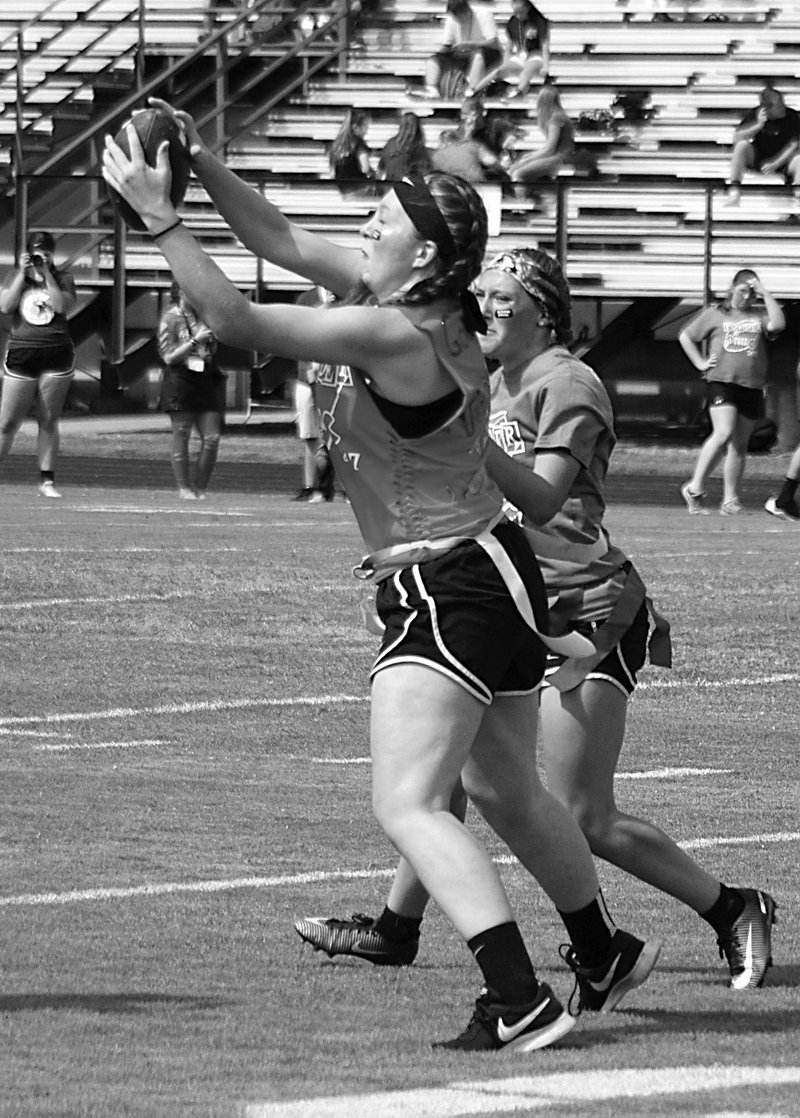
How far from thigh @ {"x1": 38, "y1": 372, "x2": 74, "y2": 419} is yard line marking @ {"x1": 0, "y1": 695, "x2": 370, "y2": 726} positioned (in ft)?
33.4

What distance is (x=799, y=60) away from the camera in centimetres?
3300

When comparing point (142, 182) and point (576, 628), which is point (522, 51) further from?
point (142, 182)

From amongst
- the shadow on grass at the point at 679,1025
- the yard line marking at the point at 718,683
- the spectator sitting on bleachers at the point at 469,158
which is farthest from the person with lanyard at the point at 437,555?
the spectator sitting on bleachers at the point at 469,158

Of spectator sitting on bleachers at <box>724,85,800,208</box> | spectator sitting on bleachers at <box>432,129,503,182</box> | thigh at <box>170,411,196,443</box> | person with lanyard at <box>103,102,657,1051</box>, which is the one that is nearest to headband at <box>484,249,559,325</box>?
person with lanyard at <box>103,102,657,1051</box>

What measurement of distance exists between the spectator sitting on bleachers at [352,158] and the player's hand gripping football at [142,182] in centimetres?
2570

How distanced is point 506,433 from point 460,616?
42.8 inches

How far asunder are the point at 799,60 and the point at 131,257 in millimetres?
8924

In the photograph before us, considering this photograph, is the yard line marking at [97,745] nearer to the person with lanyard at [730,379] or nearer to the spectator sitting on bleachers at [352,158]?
the person with lanyard at [730,379]

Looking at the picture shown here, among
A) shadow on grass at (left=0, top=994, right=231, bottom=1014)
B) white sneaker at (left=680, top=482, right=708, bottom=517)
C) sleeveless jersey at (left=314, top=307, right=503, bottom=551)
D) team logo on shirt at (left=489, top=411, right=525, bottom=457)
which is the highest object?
sleeveless jersey at (left=314, top=307, right=503, bottom=551)

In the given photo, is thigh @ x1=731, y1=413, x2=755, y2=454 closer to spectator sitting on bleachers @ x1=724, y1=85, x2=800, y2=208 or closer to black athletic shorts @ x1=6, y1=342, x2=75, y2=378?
black athletic shorts @ x1=6, y1=342, x2=75, y2=378

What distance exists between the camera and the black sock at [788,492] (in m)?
21.6

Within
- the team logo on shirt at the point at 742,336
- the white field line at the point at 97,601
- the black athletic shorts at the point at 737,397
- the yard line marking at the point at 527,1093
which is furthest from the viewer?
the team logo on shirt at the point at 742,336

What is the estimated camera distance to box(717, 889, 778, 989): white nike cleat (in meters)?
6.27

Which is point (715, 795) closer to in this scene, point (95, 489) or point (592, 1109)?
point (592, 1109)
